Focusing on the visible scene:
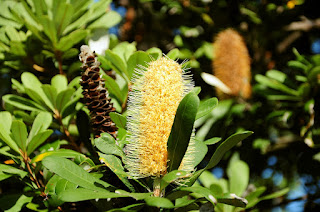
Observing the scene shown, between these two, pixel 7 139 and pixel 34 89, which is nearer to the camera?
pixel 7 139

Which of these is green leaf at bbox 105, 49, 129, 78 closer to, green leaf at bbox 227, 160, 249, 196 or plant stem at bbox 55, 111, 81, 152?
plant stem at bbox 55, 111, 81, 152

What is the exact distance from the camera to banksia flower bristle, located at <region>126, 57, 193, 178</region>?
3.07 ft

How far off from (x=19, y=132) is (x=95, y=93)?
25 cm

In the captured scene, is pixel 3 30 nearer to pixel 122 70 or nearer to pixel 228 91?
pixel 122 70

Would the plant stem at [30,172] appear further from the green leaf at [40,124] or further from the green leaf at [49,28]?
the green leaf at [49,28]

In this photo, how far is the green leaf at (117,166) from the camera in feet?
2.95

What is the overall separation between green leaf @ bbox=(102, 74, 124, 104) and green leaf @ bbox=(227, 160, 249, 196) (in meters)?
0.75

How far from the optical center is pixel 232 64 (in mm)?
2088

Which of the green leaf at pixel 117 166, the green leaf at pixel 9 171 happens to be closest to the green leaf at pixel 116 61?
the green leaf at pixel 117 166

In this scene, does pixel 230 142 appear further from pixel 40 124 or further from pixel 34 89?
pixel 34 89

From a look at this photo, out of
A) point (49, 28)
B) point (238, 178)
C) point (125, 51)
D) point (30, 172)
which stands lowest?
point (238, 178)

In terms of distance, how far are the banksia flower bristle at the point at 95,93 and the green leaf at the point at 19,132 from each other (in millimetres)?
206

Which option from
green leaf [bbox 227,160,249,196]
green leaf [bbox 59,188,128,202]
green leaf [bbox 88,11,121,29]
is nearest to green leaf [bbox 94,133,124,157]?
green leaf [bbox 59,188,128,202]

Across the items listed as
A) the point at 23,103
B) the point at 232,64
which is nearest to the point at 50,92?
the point at 23,103
